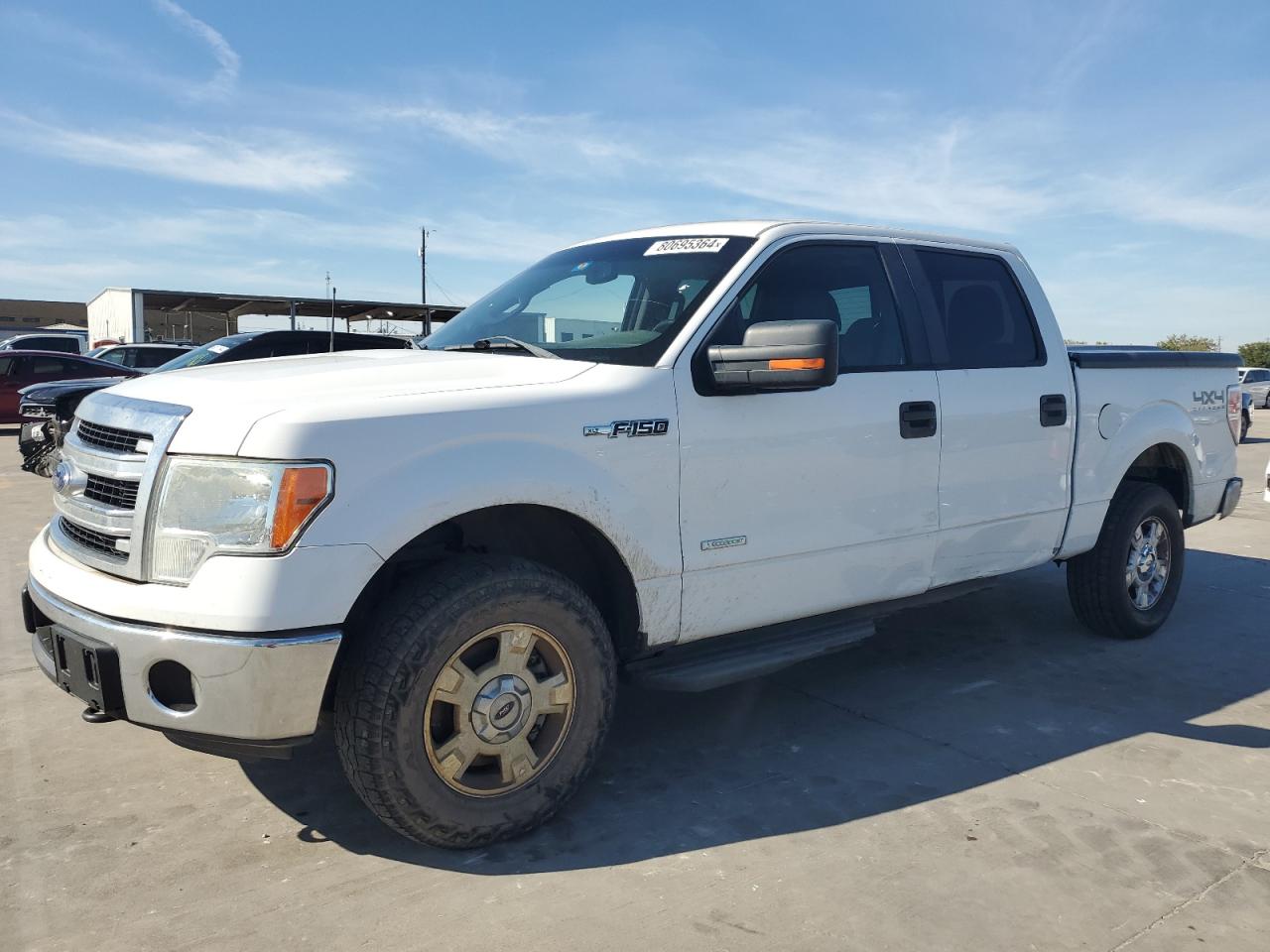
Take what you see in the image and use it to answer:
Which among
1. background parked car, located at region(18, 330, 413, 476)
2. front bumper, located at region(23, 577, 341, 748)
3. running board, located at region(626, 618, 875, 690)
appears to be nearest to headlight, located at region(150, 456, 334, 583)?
front bumper, located at region(23, 577, 341, 748)

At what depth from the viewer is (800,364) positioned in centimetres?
318

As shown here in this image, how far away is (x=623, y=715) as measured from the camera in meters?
4.16

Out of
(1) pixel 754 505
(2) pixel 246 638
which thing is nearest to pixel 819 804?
(1) pixel 754 505

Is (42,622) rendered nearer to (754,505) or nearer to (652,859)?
(652,859)

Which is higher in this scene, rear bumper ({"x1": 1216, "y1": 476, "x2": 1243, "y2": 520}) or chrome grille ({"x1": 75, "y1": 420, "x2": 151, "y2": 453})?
chrome grille ({"x1": 75, "y1": 420, "x2": 151, "y2": 453})

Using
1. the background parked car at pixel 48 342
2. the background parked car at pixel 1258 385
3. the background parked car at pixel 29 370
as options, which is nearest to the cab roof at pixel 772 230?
the background parked car at pixel 29 370

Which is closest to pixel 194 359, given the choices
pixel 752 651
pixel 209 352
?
pixel 209 352

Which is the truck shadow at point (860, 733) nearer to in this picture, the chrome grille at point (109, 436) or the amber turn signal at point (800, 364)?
the chrome grille at point (109, 436)

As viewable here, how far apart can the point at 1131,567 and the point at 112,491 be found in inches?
186

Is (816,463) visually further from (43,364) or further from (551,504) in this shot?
(43,364)

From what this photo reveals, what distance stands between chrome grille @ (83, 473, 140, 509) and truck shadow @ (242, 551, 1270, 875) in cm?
111

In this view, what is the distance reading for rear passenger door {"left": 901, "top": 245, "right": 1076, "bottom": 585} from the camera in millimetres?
4211

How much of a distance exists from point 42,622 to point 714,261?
249 cm

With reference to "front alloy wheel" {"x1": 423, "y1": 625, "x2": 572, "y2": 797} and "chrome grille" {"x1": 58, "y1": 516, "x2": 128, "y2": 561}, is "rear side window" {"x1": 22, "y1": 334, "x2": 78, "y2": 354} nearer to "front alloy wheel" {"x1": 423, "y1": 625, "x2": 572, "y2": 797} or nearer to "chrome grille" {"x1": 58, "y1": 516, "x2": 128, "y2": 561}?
"chrome grille" {"x1": 58, "y1": 516, "x2": 128, "y2": 561}
